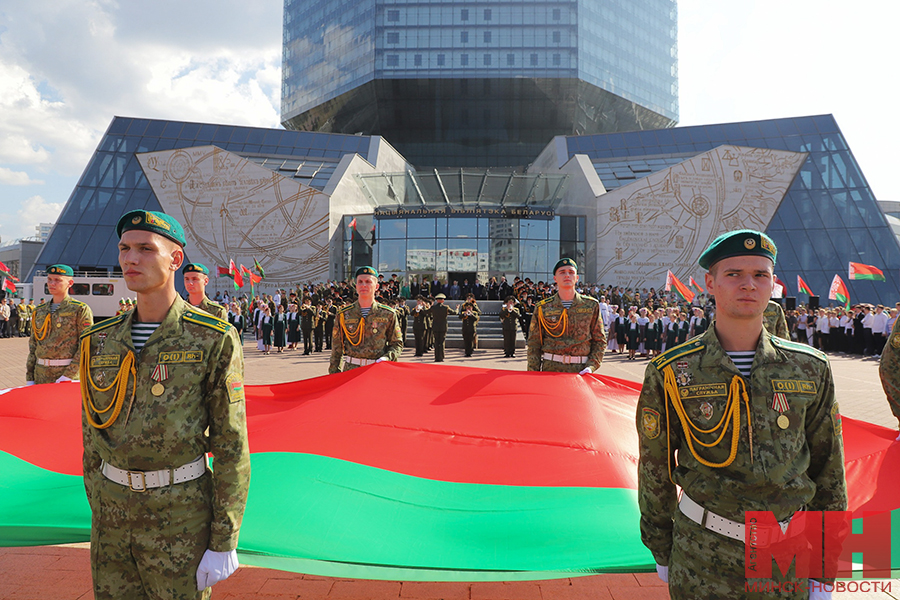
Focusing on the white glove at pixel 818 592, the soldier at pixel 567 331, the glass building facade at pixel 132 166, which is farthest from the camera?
the glass building facade at pixel 132 166

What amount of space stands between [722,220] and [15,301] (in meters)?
39.7

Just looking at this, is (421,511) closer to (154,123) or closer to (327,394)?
(327,394)

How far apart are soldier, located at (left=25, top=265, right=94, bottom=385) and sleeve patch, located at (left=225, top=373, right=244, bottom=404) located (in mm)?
3957

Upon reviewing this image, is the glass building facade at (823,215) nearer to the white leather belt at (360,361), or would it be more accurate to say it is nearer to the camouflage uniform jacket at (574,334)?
the camouflage uniform jacket at (574,334)

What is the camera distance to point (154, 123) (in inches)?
1513

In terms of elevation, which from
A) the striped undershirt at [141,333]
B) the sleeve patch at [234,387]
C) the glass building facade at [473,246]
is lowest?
the sleeve patch at [234,387]

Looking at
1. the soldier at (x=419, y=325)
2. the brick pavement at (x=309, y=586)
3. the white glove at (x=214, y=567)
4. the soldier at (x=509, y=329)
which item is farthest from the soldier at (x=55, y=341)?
the soldier at (x=509, y=329)

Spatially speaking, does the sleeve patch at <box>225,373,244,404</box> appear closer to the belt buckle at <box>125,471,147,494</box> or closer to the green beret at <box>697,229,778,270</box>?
the belt buckle at <box>125,471,147,494</box>

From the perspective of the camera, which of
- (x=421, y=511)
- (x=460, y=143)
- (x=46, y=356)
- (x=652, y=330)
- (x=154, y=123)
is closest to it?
(x=421, y=511)

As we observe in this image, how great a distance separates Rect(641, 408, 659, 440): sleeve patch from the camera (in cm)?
193

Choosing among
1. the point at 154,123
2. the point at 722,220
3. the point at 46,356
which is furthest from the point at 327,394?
the point at 154,123

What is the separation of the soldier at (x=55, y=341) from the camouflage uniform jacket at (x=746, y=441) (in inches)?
211

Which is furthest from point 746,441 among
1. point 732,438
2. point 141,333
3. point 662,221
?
point 662,221

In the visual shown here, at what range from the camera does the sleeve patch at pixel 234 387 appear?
79.8 inches
